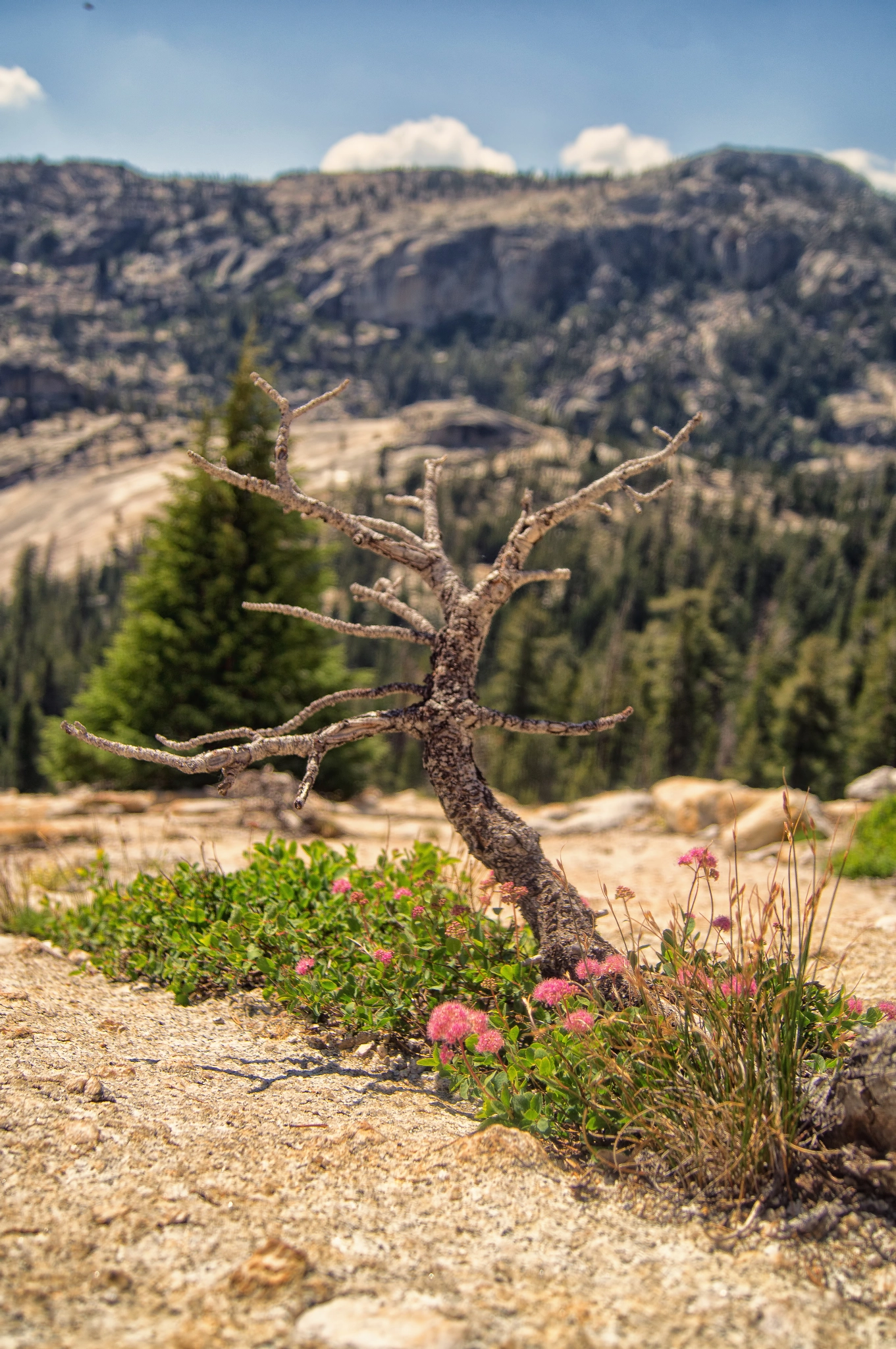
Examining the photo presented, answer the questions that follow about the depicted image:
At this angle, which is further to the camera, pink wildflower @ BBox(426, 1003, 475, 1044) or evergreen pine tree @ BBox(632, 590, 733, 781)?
evergreen pine tree @ BBox(632, 590, 733, 781)

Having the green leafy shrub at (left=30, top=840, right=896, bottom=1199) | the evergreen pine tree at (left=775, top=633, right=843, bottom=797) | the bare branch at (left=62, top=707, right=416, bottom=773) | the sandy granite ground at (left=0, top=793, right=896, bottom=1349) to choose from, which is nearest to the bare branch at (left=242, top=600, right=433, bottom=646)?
the bare branch at (left=62, top=707, right=416, bottom=773)

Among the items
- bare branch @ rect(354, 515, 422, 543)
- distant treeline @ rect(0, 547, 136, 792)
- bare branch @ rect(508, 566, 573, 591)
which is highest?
bare branch @ rect(354, 515, 422, 543)

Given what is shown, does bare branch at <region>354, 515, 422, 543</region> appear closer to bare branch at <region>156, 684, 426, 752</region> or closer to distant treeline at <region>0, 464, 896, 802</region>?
distant treeline at <region>0, 464, 896, 802</region>

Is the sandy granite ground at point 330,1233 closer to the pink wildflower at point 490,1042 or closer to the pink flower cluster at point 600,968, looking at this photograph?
the pink wildflower at point 490,1042

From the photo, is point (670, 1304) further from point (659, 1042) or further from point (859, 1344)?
point (659, 1042)

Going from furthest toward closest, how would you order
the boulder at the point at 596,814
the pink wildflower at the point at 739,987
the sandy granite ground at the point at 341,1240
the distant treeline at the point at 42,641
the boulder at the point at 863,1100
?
the distant treeline at the point at 42,641
the boulder at the point at 596,814
the pink wildflower at the point at 739,987
the boulder at the point at 863,1100
the sandy granite ground at the point at 341,1240

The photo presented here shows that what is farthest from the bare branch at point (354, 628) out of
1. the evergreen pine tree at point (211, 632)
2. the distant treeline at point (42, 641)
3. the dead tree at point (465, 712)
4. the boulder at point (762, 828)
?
the distant treeline at point (42, 641)

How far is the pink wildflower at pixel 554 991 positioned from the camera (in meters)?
3.15

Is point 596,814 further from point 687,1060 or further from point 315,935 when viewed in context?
point 687,1060

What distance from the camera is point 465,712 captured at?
3891 mm

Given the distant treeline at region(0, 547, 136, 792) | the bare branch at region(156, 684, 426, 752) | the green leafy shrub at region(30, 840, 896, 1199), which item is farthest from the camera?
the distant treeline at region(0, 547, 136, 792)

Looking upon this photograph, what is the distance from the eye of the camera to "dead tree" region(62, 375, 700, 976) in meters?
3.70

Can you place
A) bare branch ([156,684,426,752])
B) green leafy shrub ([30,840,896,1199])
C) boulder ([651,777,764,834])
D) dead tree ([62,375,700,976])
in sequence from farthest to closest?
boulder ([651,777,764,834]) < dead tree ([62,375,700,976]) < bare branch ([156,684,426,752]) < green leafy shrub ([30,840,896,1199])

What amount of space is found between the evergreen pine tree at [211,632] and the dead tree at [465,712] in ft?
30.6
